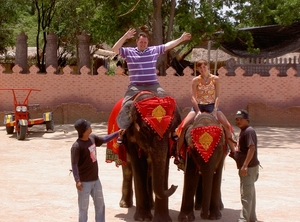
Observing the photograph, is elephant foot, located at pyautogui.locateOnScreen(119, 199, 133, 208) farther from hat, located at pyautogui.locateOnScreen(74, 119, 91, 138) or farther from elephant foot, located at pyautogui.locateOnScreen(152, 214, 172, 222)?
hat, located at pyautogui.locateOnScreen(74, 119, 91, 138)

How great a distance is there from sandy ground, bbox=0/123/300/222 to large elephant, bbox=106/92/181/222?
0.42 m

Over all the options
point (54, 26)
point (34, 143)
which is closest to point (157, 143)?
point (34, 143)

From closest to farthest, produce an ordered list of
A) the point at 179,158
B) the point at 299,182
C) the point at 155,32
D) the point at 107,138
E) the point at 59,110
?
1. the point at 107,138
2. the point at 179,158
3. the point at 299,182
4. the point at 59,110
5. the point at 155,32

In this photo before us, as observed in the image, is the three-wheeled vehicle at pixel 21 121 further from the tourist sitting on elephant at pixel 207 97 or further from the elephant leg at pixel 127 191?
the tourist sitting on elephant at pixel 207 97

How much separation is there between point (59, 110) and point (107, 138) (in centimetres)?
1189

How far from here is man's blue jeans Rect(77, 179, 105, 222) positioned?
21.1 feet

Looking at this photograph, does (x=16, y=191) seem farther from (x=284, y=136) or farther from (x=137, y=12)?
(x=137, y=12)

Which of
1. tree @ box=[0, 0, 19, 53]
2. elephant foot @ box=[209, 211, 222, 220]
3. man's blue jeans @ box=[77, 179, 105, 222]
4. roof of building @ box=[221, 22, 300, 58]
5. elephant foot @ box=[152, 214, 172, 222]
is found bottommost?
elephant foot @ box=[209, 211, 222, 220]

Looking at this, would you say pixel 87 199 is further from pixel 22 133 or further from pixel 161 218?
pixel 22 133

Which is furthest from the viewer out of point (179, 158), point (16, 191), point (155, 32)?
point (155, 32)

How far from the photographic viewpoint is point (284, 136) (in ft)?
53.2

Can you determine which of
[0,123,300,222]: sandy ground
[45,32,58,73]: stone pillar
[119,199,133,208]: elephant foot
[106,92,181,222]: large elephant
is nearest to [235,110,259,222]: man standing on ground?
[0,123,300,222]: sandy ground

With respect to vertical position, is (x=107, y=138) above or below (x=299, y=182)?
above

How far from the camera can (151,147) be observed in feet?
22.6
